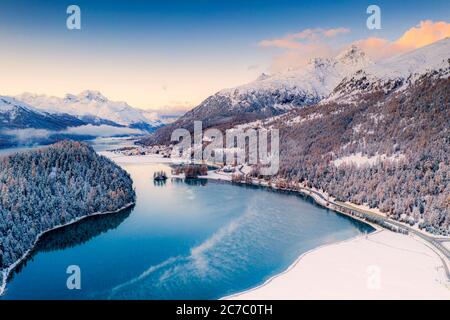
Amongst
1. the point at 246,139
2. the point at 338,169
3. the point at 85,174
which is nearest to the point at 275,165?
the point at 338,169

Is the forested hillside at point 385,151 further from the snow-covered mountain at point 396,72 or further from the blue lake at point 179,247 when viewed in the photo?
the blue lake at point 179,247

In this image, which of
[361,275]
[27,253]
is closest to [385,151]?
[361,275]

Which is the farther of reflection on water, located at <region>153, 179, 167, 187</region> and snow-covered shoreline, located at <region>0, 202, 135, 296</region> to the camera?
reflection on water, located at <region>153, 179, 167, 187</region>

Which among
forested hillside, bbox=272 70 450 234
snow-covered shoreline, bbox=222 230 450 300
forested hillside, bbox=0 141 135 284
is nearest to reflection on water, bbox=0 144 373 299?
forested hillside, bbox=0 141 135 284

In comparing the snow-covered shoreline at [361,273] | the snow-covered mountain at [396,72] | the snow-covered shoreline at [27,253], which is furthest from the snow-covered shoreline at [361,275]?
the snow-covered mountain at [396,72]

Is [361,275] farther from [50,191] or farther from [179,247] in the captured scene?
[50,191]

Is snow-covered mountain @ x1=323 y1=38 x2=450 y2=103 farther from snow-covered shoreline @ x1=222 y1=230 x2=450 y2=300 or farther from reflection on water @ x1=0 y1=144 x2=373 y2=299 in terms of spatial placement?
Result: snow-covered shoreline @ x1=222 y1=230 x2=450 y2=300
